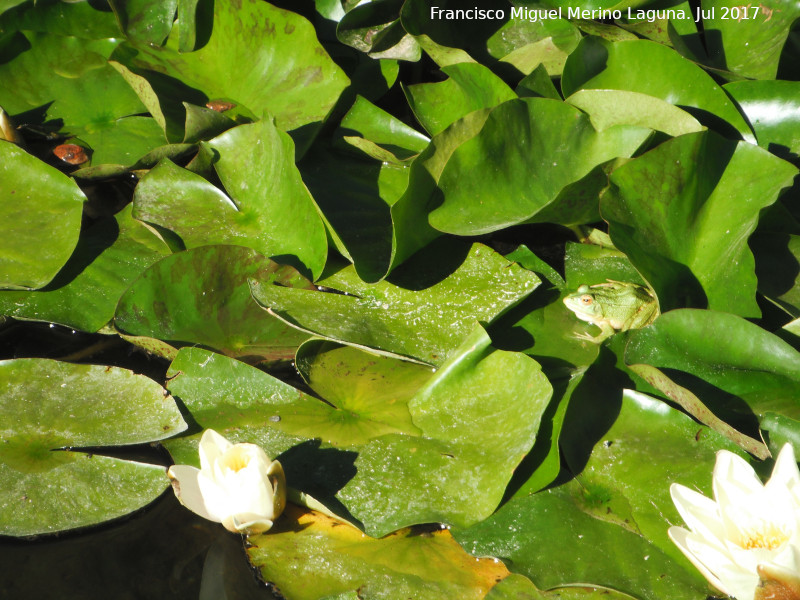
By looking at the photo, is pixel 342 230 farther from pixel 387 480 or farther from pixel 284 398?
pixel 387 480

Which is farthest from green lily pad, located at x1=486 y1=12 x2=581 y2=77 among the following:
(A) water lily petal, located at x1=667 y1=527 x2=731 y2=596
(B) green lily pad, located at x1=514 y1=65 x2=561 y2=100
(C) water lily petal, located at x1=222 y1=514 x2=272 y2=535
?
(C) water lily petal, located at x1=222 y1=514 x2=272 y2=535

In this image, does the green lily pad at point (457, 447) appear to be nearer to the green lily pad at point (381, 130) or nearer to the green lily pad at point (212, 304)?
the green lily pad at point (212, 304)

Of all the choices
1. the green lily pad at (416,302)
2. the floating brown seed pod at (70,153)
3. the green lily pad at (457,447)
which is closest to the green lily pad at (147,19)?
the floating brown seed pod at (70,153)

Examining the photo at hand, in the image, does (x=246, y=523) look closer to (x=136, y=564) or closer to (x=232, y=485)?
(x=232, y=485)

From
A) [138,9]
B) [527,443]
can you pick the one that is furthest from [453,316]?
[138,9]

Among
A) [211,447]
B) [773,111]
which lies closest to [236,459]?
[211,447]

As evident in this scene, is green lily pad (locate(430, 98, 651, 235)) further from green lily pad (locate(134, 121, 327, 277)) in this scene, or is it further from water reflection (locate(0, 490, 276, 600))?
water reflection (locate(0, 490, 276, 600))
